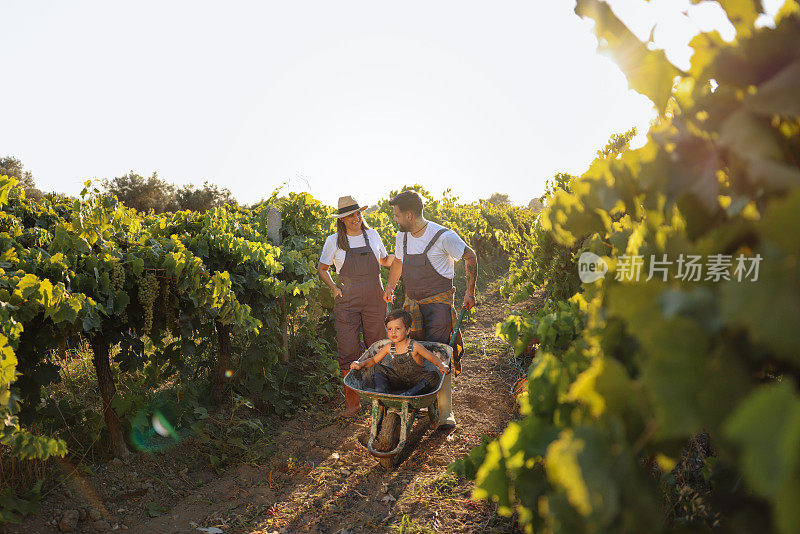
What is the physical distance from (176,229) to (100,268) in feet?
4.72

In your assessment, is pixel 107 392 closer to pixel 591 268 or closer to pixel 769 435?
pixel 591 268

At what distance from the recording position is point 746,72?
0.95 m

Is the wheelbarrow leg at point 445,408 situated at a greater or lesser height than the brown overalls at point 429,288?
lesser

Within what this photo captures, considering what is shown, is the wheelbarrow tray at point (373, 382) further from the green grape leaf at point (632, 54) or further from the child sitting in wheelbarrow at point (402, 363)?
the green grape leaf at point (632, 54)

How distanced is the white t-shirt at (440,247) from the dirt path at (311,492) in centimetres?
149

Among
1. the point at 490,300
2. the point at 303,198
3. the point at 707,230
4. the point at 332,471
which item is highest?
the point at 303,198

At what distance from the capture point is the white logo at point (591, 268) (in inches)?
54.8

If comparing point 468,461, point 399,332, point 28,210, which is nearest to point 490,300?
point 399,332

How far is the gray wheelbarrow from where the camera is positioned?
399 cm

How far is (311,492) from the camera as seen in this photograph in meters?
3.77

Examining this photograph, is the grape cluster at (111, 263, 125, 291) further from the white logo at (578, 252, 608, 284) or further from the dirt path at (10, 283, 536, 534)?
the white logo at (578, 252, 608, 284)

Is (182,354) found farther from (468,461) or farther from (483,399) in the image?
(468,461)

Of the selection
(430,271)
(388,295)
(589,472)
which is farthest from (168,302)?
(589,472)

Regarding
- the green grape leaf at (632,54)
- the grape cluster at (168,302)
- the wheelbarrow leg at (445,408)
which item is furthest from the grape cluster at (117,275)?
the green grape leaf at (632,54)
